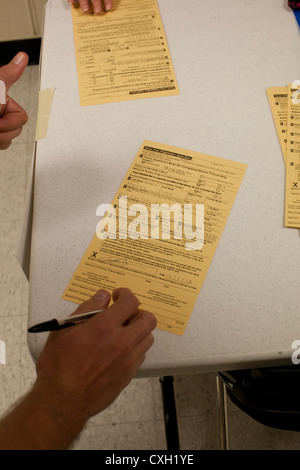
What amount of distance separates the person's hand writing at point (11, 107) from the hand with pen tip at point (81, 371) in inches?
17.0

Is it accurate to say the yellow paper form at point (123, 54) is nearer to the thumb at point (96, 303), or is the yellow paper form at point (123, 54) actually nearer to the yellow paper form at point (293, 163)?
the yellow paper form at point (293, 163)

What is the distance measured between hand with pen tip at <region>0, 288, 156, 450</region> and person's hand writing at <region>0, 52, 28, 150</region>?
1.42ft

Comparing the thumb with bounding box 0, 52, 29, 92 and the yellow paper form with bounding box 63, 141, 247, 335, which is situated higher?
the thumb with bounding box 0, 52, 29, 92

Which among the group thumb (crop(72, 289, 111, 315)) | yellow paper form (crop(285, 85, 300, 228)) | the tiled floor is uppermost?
yellow paper form (crop(285, 85, 300, 228))

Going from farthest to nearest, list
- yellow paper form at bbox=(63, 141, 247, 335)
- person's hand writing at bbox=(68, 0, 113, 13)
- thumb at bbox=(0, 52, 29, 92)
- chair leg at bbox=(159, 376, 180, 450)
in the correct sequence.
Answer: chair leg at bbox=(159, 376, 180, 450) < person's hand writing at bbox=(68, 0, 113, 13) < thumb at bbox=(0, 52, 29, 92) < yellow paper form at bbox=(63, 141, 247, 335)

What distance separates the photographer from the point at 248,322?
697 millimetres

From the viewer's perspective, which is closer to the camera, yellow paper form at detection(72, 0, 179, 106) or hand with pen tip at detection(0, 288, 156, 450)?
hand with pen tip at detection(0, 288, 156, 450)

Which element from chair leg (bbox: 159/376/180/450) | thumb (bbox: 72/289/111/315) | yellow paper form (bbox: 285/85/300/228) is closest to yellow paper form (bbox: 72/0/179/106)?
yellow paper form (bbox: 285/85/300/228)

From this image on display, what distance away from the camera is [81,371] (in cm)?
64

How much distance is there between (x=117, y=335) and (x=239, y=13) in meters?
0.87

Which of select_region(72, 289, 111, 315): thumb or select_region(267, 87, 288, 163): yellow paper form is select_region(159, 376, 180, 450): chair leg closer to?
select_region(72, 289, 111, 315): thumb

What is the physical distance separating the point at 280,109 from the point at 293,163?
0.14 m

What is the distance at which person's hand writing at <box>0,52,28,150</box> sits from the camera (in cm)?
83

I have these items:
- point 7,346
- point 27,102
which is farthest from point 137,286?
point 27,102
